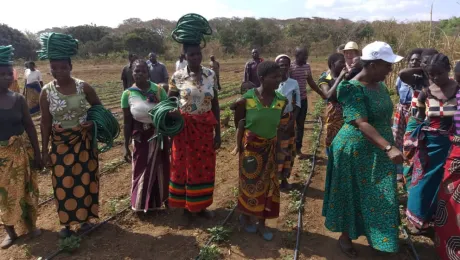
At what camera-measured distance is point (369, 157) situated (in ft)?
10.00

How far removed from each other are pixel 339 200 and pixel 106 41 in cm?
4113

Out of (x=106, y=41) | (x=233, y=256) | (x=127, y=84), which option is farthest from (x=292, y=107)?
(x=106, y=41)

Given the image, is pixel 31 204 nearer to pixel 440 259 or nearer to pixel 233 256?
pixel 233 256

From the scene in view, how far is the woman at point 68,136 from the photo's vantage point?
3398 mm

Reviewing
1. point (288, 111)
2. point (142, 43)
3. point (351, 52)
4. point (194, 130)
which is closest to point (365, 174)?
point (194, 130)

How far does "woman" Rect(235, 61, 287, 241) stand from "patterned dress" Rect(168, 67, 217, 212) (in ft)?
1.36

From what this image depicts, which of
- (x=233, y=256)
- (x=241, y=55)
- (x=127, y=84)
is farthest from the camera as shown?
(x=241, y=55)

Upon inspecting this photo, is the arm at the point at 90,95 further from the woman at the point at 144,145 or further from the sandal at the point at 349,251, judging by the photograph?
the sandal at the point at 349,251

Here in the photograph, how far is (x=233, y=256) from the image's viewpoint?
3.47 metres

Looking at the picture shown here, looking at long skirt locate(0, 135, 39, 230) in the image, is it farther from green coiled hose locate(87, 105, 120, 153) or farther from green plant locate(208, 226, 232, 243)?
green plant locate(208, 226, 232, 243)

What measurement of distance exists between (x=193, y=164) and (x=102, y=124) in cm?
101

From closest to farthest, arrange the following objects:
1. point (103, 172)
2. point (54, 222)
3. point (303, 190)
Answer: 1. point (54, 222)
2. point (303, 190)
3. point (103, 172)

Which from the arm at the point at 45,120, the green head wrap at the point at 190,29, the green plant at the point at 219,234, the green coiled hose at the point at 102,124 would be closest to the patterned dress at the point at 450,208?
the green plant at the point at 219,234

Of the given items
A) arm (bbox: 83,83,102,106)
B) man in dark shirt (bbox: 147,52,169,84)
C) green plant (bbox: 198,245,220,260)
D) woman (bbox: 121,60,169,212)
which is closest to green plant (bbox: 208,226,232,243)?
green plant (bbox: 198,245,220,260)
